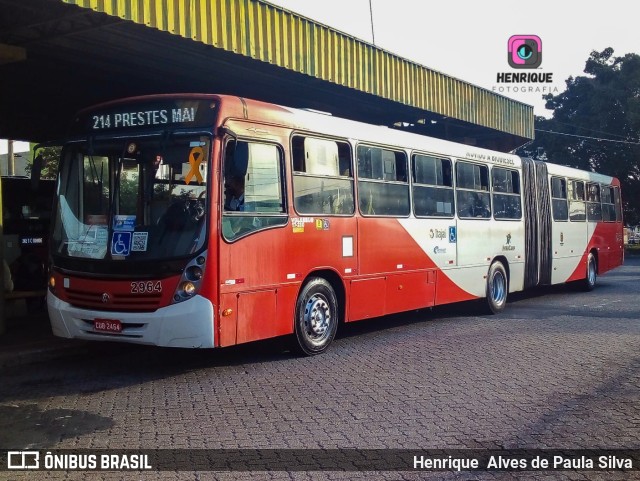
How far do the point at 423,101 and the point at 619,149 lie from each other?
28.6 m

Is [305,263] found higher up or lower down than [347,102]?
lower down

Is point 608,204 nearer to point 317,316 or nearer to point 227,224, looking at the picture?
point 317,316

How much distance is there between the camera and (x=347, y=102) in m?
16.2

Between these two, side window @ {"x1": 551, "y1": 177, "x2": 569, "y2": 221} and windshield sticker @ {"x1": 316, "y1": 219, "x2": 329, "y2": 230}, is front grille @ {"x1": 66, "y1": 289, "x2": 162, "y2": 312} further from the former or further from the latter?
side window @ {"x1": 551, "y1": 177, "x2": 569, "y2": 221}

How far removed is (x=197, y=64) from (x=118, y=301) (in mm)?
6085

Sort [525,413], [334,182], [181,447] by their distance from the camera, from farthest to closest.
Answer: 1. [334,182]
2. [525,413]
3. [181,447]

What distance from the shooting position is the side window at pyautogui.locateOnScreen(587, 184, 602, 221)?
60.9 ft

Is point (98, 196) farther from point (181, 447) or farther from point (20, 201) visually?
point (20, 201)

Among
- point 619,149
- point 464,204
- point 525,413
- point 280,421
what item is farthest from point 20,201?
point 619,149

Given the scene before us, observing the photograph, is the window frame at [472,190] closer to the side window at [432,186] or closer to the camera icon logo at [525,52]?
Result: the side window at [432,186]

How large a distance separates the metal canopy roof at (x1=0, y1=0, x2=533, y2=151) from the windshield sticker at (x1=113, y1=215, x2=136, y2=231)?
2867 millimetres

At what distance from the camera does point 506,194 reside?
14266 millimetres

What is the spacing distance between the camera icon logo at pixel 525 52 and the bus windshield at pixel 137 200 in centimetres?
1548

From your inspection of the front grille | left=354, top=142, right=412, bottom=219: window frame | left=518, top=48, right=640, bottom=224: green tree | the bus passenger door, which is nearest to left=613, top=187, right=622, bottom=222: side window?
left=354, top=142, right=412, bottom=219: window frame
